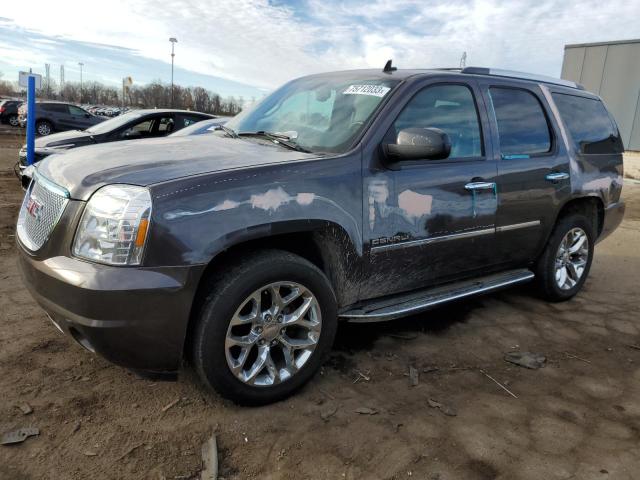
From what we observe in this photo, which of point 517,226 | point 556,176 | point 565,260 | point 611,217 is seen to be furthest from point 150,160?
point 611,217

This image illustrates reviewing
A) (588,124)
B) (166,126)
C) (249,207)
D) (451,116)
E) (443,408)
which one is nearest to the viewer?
(249,207)

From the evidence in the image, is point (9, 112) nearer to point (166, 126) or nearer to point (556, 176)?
point (166, 126)

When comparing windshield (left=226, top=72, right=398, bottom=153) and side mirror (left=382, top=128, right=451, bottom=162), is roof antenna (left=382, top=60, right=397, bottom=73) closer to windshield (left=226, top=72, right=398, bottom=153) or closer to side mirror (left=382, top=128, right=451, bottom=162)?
windshield (left=226, top=72, right=398, bottom=153)

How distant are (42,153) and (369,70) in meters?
5.98

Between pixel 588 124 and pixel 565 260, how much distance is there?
1.25m

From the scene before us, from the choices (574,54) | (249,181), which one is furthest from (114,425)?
(574,54)

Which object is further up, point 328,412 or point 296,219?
point 296,219

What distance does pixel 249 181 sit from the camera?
2531 millimetres

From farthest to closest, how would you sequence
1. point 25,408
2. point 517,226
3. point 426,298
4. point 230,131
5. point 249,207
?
point 517,226, point 230,131, point 426,298, point 25,408, point 249,207

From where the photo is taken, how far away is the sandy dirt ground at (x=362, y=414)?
7.71 ft

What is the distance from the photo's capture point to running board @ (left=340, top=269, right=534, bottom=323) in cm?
311

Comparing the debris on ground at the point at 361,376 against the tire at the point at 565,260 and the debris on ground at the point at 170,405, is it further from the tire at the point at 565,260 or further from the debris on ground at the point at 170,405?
the tire at the point at 565,260

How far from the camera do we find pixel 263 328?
8.84ft

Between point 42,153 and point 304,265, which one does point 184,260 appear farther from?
point 42,153
